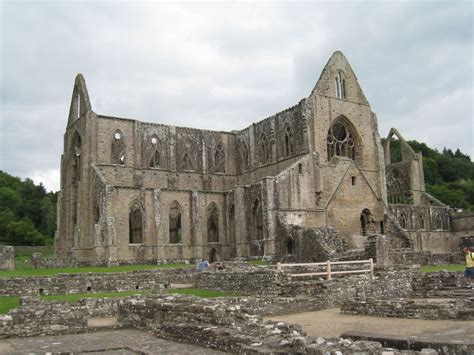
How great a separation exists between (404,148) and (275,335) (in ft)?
167

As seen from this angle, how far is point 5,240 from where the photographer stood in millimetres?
69875

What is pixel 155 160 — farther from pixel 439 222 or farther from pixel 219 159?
pixel 439 222

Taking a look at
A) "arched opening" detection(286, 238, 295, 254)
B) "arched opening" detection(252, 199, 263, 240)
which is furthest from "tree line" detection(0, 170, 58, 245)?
"arched opening" detection(286, 238, 295, 254)

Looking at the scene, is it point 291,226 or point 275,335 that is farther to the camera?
point 291,226

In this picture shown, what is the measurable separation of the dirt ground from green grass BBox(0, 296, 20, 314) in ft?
28.3

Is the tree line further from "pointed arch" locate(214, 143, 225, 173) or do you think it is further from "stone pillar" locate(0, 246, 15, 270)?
"stone pillar" locate(0, 246, 15, 270)

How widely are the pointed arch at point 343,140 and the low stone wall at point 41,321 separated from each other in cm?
3112

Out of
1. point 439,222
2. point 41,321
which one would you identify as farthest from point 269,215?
point 439,222

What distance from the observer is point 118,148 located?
144 feet

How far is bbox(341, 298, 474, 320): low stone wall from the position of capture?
13.3 metres

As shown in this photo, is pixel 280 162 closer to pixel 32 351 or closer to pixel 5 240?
pixel 32 351

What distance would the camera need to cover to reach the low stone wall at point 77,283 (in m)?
21.1

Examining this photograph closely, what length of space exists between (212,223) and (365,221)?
43.2 feet

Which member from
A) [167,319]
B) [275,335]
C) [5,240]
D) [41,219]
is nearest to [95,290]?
[167,319]
